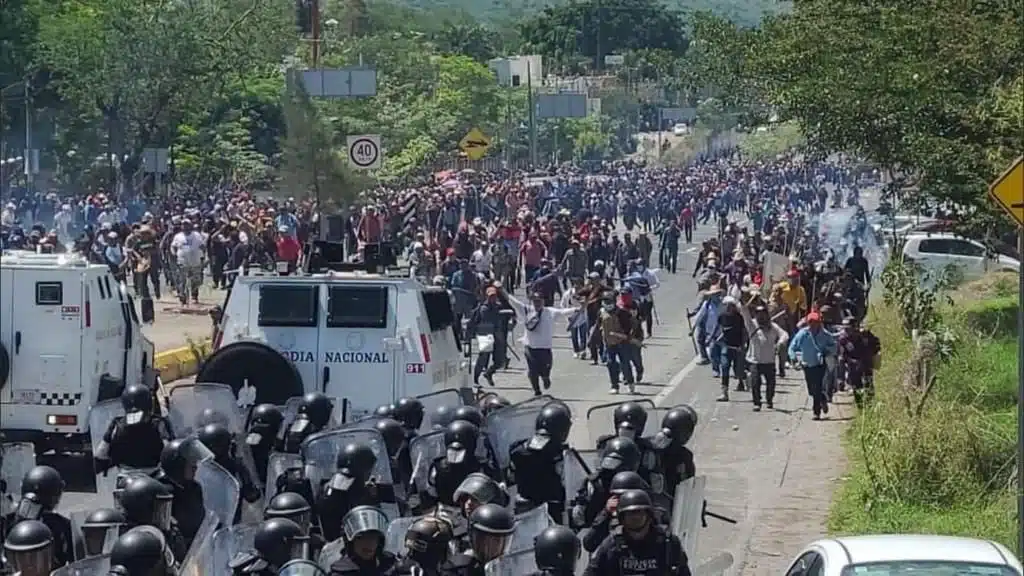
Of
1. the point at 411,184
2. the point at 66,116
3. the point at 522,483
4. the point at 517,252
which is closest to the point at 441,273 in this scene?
the point at 517,252

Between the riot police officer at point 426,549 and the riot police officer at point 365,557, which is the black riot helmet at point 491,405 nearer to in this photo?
the riot police officer at point 426,549

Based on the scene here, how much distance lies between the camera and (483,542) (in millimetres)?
8078

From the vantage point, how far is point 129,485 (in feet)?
28.8

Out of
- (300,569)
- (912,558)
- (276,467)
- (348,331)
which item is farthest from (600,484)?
(348,331)

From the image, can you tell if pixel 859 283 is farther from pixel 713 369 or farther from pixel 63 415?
pixel 63 415

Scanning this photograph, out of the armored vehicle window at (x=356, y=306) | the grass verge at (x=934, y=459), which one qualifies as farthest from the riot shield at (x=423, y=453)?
the armored vehicle window at (x=356, y=306)

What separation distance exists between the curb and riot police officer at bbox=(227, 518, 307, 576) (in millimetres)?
15666

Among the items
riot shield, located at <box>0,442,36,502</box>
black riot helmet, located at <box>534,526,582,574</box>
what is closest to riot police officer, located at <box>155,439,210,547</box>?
riot shield, located at <box>0,442,36,502</box>

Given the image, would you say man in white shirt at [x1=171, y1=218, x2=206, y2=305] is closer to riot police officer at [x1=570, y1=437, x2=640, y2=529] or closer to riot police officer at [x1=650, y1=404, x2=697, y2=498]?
riot police officer at [x1=650, y1=404, x2=697, y2=498]

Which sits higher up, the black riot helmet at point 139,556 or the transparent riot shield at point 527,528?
the black riot helmet at point 139,556

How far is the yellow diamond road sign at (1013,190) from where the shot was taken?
27.1 ft

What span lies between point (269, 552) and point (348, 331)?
7635 millimetres

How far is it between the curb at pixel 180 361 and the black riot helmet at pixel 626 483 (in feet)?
47.6

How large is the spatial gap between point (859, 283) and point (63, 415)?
1486cm
